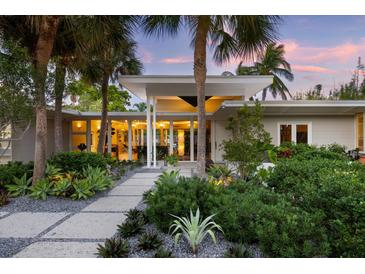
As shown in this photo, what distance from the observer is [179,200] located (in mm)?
4184

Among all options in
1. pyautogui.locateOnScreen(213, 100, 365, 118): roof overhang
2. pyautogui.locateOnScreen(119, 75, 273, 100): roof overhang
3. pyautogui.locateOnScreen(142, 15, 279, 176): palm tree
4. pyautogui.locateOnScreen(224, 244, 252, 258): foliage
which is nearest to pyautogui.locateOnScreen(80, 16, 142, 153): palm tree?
pyautogui.locateOnScreen(142, 15, 279, 176): palm tree

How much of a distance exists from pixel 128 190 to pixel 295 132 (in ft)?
32.1

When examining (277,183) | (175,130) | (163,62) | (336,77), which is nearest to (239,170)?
(277,183)

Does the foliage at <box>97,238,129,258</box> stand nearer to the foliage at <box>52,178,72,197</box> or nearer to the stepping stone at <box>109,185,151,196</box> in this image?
the foliage at <box>52,178,72,197</box>

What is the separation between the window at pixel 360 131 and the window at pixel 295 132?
2.36 metres

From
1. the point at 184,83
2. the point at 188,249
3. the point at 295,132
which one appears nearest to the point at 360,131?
the point at 295,132

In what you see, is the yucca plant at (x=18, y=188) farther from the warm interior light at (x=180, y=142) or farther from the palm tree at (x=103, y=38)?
the warm interior light at (x=180, y=142)

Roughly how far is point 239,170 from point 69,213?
5.43m

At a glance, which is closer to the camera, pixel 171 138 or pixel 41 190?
pixel 41 190

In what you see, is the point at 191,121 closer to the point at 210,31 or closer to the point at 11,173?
the point at 210,31

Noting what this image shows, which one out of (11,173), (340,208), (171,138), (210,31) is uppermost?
(210,31)

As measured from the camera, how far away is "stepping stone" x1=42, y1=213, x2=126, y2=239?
164 inches

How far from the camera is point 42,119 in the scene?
23.3ft
